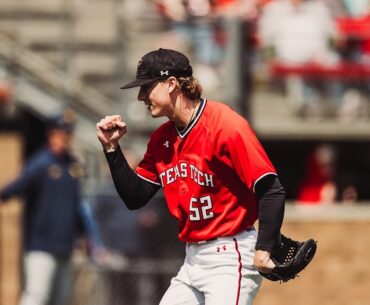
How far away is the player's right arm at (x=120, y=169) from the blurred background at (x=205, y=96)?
526cm

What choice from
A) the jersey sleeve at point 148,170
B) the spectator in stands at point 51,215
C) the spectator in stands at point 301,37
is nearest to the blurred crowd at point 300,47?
the spectator in stands at point 301,37

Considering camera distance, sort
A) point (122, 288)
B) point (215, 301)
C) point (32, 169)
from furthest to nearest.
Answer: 1. point (122, 288)
2. point (32, 169)
3. point (215, 301)

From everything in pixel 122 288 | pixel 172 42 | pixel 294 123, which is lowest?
pixel 122 288

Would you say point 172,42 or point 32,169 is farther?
point 172,42

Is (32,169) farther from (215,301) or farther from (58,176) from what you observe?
(215,301)

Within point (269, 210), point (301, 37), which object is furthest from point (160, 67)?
point (301, 37)

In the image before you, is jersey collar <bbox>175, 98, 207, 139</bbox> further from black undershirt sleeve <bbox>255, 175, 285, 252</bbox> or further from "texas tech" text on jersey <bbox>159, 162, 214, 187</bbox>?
black undershirt sleeve <bbox>255, 175, 285, 252</bbox>

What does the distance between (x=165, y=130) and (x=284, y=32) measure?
6601 mm

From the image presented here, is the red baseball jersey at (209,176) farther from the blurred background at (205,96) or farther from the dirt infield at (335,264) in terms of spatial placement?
the dirt infield at (335,264)

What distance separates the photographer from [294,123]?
1445 cm

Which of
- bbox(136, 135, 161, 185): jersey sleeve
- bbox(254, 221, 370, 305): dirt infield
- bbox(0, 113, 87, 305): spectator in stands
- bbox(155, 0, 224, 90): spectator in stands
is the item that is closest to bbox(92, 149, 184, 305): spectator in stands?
bbox(0, 113, 87, 305): spectator in stands

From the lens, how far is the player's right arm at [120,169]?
7406mm

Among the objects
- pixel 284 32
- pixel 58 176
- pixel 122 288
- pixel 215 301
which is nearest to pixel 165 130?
pixel 215 301

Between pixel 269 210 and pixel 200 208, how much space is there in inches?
18.5
